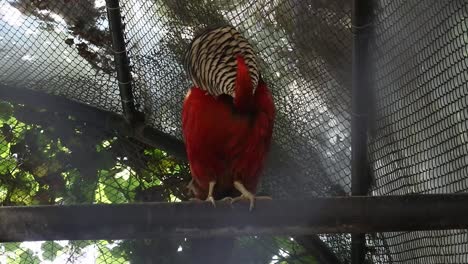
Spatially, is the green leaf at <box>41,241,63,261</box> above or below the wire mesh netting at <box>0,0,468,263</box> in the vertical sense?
below

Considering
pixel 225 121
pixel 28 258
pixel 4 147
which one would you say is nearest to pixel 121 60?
pixel 225 121

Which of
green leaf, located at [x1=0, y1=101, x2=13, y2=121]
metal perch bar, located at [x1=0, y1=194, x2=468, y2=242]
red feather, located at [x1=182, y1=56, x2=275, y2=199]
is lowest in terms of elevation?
metal perch bar, located at [x1=0, y1=194, x2=468, y2=242]

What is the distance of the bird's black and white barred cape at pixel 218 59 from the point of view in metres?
1.86

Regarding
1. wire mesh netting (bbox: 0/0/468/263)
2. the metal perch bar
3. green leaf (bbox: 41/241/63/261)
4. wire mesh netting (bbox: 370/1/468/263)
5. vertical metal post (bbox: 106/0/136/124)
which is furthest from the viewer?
green leaf (bbox: 41/241/63/261)

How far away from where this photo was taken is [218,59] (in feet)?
6.38

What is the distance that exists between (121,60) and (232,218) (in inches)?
41.3

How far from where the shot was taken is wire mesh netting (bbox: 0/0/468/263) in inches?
72.3

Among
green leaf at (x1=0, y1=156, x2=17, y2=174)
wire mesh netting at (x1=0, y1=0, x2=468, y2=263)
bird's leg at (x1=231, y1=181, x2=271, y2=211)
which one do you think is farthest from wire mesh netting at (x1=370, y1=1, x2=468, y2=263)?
green leaf at (x1=0, y1=156, x2=17, y2=174)

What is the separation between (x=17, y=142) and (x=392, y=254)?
5.06 feet

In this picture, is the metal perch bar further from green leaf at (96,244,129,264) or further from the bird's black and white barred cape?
green leaf at (96,244,129,264)

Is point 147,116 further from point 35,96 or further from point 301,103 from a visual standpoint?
point 301,103

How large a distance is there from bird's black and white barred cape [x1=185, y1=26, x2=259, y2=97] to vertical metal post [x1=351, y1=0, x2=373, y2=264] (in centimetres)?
30

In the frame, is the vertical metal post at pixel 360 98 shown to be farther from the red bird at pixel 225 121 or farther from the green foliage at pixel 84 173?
the green foliage at pixel 84 173

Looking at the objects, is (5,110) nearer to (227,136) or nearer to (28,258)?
(28,258)
